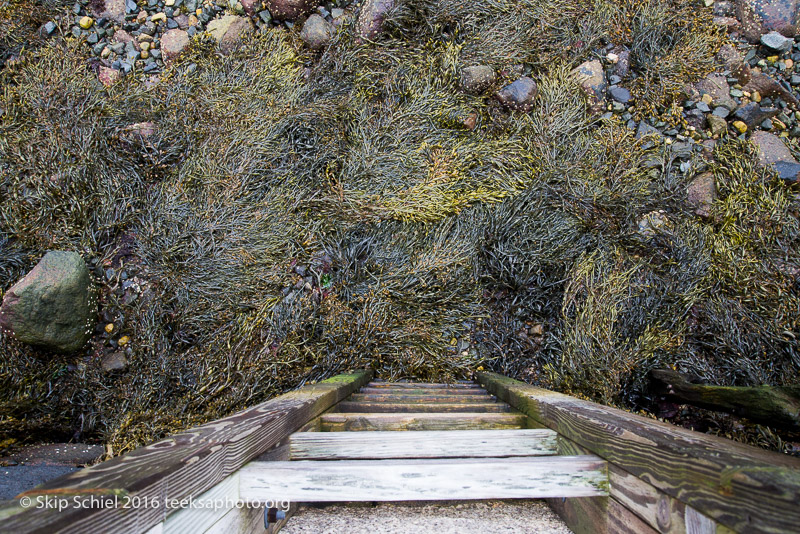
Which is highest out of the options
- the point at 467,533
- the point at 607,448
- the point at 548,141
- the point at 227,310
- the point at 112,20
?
the point at 112,20

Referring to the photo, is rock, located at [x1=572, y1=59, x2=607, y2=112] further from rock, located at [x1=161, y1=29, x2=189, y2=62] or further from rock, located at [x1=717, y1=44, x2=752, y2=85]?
rock, located at [x1=161, y1=29, x2=189, y2=62]

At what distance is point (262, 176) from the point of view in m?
3.51

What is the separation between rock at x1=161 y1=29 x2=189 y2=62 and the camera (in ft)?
12.9

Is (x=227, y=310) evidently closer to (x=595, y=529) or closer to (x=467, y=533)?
(x=467, y=533)

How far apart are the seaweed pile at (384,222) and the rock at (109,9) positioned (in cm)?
44

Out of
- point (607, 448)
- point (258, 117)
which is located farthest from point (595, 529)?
Result: point (258, 117)

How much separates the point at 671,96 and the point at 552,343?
7.85 ft

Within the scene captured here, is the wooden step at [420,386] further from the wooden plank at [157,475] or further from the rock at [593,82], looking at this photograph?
the rock at [593,82]

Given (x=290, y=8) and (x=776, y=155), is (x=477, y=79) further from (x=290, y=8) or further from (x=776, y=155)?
(x=776, y=155)

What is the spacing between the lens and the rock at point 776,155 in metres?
3.47

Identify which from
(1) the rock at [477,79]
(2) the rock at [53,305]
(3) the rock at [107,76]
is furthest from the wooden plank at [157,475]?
(3) the rock at [107,76]

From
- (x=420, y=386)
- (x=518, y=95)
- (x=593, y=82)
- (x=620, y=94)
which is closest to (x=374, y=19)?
(x=518, y=95)

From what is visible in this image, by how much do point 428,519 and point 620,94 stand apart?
3.77 m

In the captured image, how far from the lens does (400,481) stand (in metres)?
1.20
